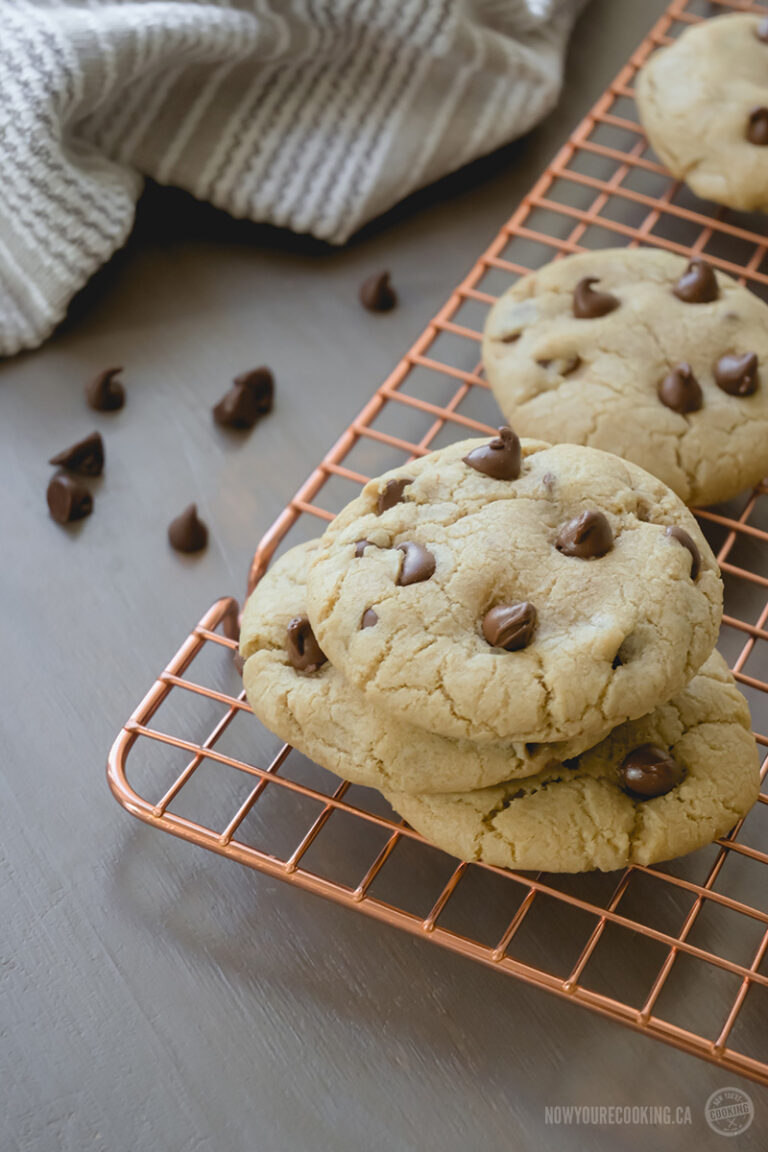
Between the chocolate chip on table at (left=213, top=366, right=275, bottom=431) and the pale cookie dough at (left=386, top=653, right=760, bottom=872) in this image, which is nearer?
the pale cookie dough at (left=386, top=653, right=760, bottom=872)

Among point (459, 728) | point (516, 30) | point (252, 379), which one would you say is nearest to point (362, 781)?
point (459, 728)

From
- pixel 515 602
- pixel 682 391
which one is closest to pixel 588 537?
pixel 515 602

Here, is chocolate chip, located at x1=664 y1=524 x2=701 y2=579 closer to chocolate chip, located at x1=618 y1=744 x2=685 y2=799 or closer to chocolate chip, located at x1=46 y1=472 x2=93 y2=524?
chocolate chip, located at x1=618 y1=744 x2=685 y2=799

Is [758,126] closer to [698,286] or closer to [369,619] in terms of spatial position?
[698,286]

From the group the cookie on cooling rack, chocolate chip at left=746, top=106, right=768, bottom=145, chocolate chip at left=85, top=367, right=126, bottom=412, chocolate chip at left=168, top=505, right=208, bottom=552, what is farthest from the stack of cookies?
chocolate chip at left=746, top=106, right=768, bottom=145

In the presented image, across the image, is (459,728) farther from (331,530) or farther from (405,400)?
(405,400)

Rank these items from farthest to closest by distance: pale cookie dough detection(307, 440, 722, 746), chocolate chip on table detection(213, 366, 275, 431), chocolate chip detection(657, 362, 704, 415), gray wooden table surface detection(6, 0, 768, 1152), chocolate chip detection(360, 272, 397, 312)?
1. chocolate chip detection(360, 272, 397, 312)
2. chocolate chip on table detection(213, 366, 275, 431)
3. chocolate chip detection(657, 362, 704, 415)
4. gray wooden table surface detection(6, 0, 768, 1152)
5. pale cookie dough detection(307, 440, 722, 746)

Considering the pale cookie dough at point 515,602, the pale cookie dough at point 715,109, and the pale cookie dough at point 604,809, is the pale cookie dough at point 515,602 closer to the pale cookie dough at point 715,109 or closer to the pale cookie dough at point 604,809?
the pale cookie dough at point 604,809
